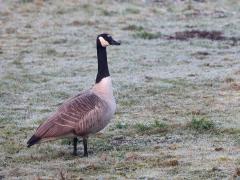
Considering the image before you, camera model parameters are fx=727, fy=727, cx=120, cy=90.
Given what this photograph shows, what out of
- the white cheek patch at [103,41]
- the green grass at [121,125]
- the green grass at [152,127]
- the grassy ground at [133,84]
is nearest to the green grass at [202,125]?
the grassy ground at [133,84]

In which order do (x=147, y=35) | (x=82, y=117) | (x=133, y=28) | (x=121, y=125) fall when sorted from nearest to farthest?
(x=82, y=117)
(x=121, y=125)
(x=147, y=35)
(x=133, y=28)

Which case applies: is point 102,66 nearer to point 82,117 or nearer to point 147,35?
point 82,117

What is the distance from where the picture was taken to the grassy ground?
1031 cm

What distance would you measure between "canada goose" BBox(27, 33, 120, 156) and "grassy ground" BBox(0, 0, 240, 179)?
0.41 meters

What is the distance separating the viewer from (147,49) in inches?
903

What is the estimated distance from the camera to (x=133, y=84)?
1753cm

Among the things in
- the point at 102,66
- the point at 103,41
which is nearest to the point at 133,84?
the point at 103,41

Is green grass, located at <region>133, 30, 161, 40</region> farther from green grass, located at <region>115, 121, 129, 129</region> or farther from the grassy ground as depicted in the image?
green grass, located at <region>115, 121, 129, 129</region>

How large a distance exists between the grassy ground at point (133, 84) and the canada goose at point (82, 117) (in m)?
0.41

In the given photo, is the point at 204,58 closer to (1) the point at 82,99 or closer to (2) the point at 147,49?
(2) the point at 147,49

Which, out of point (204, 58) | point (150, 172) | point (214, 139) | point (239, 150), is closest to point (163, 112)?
point (214, 139)

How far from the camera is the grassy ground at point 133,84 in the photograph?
10.3 metres

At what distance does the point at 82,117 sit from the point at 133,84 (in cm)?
704

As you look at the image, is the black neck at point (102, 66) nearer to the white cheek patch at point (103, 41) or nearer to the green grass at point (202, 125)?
the white cheek patch at point (103, 41)
